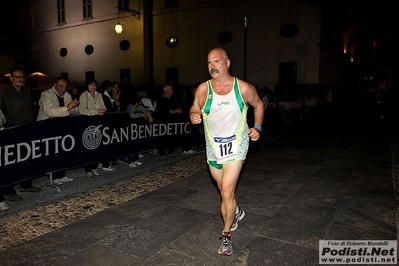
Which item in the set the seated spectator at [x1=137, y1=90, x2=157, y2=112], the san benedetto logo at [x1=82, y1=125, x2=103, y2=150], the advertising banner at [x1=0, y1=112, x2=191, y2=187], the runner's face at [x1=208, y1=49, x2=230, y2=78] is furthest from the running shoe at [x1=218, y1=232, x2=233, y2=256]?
the seated spectator at [x1=137, y1=90, x2=157, y2=112]

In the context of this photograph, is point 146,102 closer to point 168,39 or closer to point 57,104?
point 57,104

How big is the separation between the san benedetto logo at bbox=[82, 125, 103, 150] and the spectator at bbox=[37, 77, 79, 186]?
516 millimetres

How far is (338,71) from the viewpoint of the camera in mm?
17766

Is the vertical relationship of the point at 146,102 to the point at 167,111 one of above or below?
above

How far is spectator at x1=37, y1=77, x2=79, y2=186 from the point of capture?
18.2ft

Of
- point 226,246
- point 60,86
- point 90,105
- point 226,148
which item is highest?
point 60,86

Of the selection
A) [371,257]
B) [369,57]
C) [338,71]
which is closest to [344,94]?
[338,71]

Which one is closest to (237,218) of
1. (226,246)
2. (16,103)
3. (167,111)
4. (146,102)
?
(226,246)

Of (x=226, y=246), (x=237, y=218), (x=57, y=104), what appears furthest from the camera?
(x=57, y=104)

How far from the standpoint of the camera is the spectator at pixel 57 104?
218 inches

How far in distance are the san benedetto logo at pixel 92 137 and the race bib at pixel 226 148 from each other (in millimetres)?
3383

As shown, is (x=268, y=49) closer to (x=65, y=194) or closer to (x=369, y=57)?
(x=369, y=57)

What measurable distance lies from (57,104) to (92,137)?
852 millimetres

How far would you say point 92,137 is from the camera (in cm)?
603
